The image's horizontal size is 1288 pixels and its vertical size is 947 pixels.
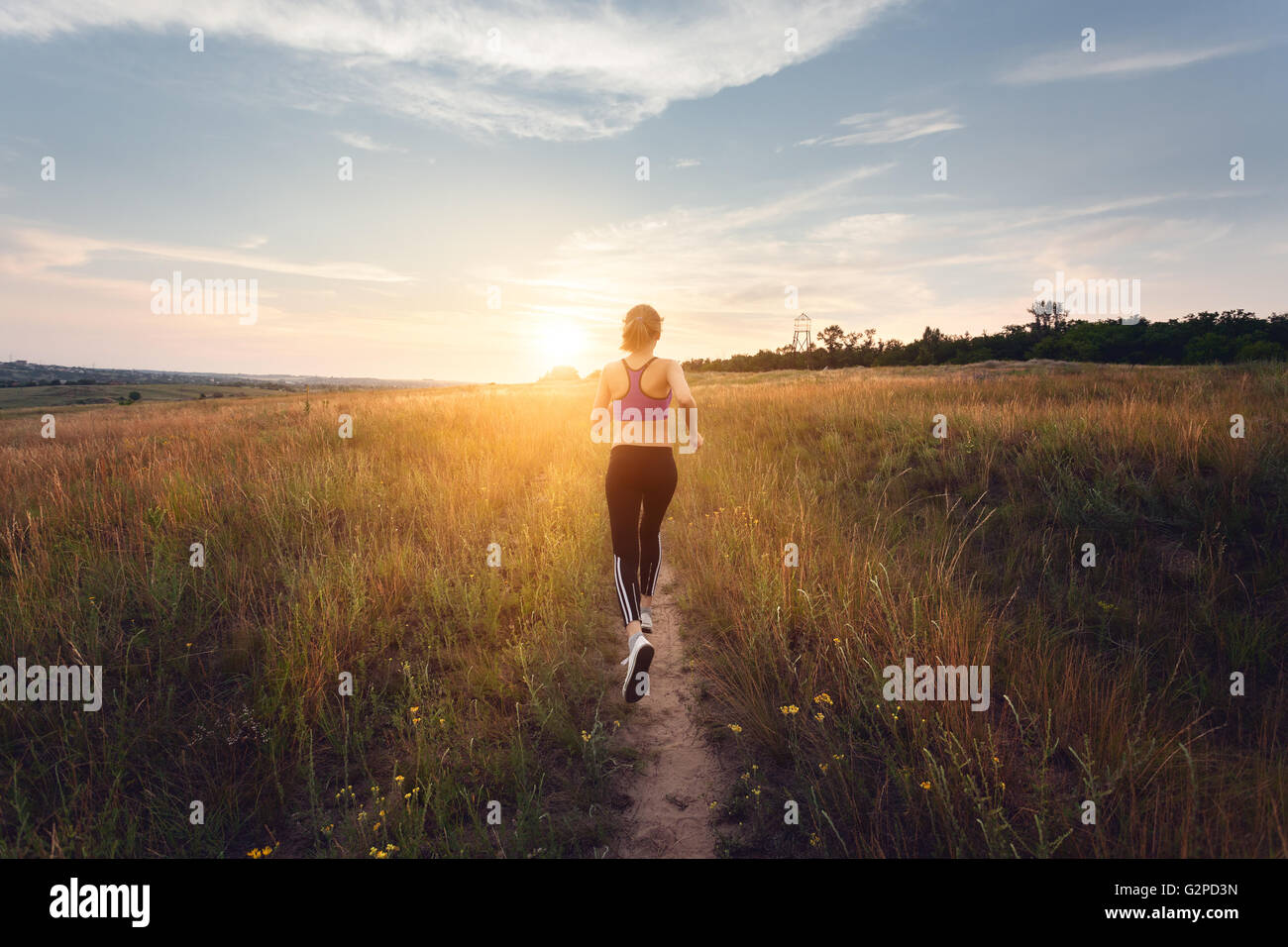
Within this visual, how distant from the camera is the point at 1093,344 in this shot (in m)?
56.7

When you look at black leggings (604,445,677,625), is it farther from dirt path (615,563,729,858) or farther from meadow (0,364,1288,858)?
dirt path (615,563,729,858)

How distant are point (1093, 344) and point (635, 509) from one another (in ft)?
243

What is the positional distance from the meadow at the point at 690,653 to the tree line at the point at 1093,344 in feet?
177

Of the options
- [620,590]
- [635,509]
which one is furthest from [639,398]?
[620,590]

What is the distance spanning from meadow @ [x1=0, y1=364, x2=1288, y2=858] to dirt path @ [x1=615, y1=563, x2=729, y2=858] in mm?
106

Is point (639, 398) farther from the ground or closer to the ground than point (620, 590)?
farther from the ground

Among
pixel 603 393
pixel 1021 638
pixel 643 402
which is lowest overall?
pixel 1021 638

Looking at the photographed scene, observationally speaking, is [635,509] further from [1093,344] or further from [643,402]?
[1093,344]

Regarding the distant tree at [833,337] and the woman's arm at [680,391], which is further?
the distant tree at [833,337]

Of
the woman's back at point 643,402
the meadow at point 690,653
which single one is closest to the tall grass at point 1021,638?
the meadow at point 690,653

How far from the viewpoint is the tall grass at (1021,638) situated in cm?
227

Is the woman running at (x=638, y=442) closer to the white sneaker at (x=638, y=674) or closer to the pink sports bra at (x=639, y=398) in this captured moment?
the pink sports bra at (x=639, y=398)
